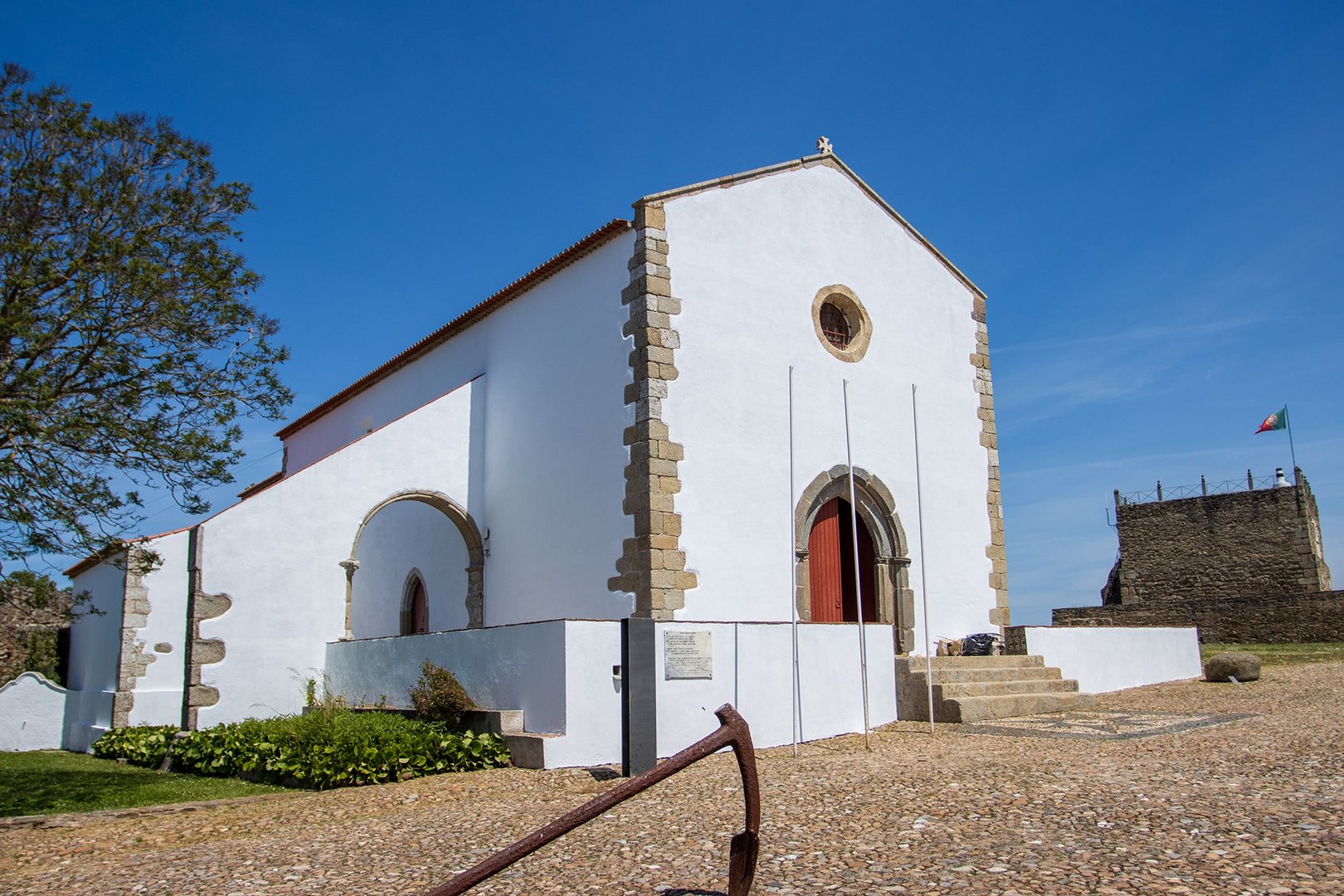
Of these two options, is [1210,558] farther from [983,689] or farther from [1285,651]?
[983,689]

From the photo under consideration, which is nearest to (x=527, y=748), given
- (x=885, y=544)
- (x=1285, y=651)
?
(x=885, y=544)

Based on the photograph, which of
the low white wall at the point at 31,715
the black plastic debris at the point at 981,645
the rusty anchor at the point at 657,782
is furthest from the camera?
the low white wall at the point at 31,715

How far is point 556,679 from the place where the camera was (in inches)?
363

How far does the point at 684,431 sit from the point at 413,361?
7.88 metres

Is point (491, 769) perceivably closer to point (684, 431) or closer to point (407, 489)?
point (684, 431)

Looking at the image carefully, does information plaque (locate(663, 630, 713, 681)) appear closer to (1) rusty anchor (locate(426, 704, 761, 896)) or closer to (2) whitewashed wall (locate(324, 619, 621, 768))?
(2) whitewashed wall (locate(324, 619, 621, 768))

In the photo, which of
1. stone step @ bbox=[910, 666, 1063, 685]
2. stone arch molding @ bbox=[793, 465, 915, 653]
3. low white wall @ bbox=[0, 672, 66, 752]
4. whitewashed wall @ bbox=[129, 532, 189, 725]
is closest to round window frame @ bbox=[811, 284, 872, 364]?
stone arch molding @ bbox=[793, 465, 915, 653]

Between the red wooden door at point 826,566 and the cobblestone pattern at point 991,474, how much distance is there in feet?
9.14

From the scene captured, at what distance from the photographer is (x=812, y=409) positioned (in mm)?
13867

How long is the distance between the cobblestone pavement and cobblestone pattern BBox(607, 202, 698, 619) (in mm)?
3241

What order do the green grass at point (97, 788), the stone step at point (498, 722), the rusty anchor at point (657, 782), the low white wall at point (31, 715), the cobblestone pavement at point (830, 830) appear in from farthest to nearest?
the low white wall at point (31, 715), the stone step at point (498, 722), the green grass at point (97, 788), the cobblestone pavement at point (830, 830), the rusty anchor at point (657, 782)

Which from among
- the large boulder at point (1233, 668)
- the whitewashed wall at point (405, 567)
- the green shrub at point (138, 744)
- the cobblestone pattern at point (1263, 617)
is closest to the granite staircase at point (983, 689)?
the large boulder at point (1233, 668)

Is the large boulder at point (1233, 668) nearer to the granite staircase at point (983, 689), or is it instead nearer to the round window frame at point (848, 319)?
the granite staircase at point (983, 689)

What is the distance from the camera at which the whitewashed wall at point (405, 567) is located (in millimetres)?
16328
